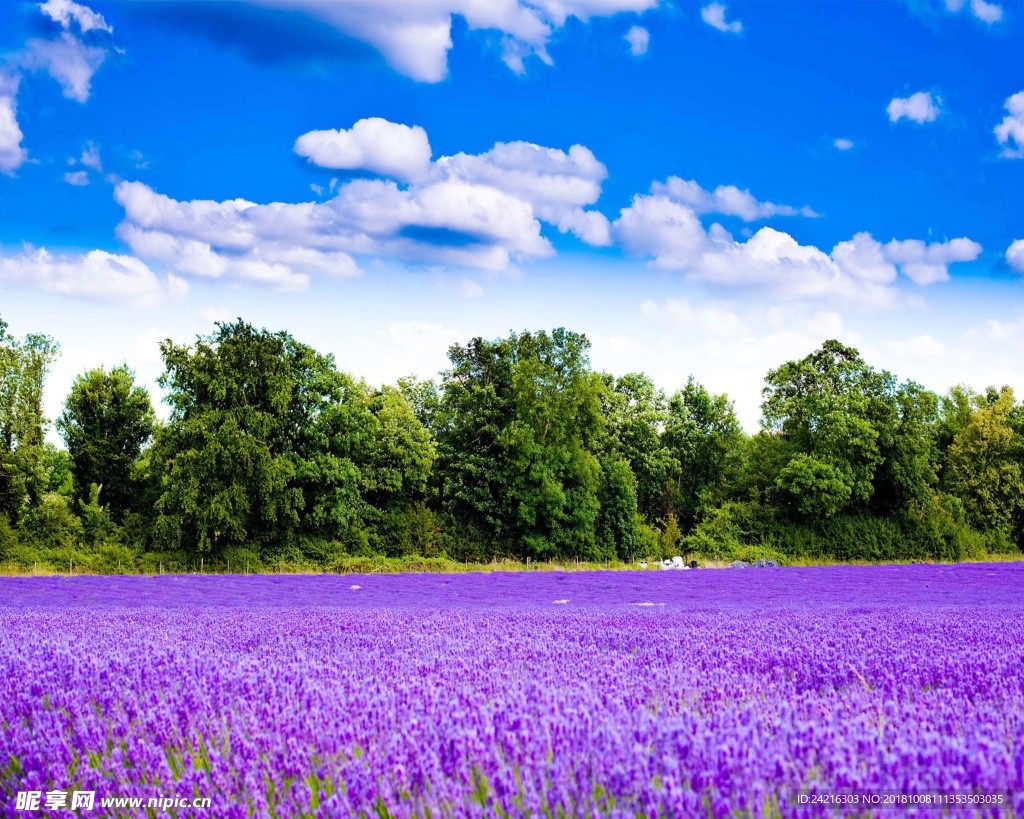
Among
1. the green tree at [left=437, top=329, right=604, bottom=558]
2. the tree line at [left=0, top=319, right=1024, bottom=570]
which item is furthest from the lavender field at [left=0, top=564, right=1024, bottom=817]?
the green tree at [left=437, top=329, right=604, bottom=558]

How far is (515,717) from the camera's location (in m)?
2.55

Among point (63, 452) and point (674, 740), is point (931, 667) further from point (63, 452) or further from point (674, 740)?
point (63, 452)

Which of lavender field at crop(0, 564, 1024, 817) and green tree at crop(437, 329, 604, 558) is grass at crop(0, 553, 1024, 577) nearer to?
green tree at crop(437, 329, 604, 558)

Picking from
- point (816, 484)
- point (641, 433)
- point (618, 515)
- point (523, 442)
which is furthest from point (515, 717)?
point (641, 433)

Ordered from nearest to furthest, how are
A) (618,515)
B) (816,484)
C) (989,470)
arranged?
(816,484)
(618,515)
(989,470)

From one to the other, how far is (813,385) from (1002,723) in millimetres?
40604

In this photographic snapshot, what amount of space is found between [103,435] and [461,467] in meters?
15.4

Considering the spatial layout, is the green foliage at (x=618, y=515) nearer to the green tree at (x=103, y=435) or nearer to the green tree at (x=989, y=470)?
the green tree at (x=989, y=470)

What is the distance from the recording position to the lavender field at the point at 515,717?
2.01m

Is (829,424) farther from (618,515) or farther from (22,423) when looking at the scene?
(22,423)

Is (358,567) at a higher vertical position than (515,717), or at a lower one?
lower

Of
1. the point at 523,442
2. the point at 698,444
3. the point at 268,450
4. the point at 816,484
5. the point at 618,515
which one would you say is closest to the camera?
the point at 268,450

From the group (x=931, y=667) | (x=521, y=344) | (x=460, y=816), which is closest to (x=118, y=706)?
(x=460, y=816)

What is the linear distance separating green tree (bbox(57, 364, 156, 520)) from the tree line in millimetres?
85
